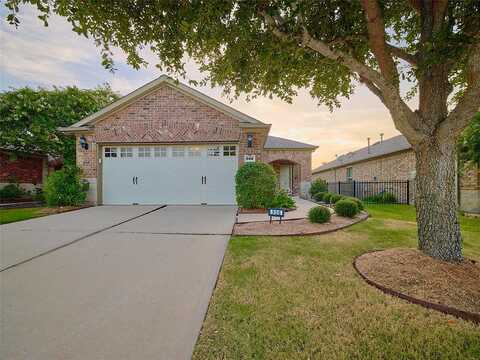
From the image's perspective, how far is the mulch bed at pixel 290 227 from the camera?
4734mm

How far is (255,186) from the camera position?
749 cm

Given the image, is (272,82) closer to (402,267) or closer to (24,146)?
(402,267)

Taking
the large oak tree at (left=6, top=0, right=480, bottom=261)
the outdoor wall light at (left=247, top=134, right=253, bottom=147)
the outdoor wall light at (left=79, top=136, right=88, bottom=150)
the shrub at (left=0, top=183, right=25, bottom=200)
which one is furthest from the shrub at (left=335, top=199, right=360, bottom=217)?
the shrub at (left=0, top=183, right=25, bottom=200)

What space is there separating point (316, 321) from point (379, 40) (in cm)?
418

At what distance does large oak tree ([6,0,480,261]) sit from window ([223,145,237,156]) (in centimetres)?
380

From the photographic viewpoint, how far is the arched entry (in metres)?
15.6

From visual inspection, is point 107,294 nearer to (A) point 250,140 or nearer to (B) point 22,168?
(A) point 250,140

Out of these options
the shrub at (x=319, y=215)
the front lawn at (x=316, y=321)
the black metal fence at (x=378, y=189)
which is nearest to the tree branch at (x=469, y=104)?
the front lawn at (x=316, y=321)

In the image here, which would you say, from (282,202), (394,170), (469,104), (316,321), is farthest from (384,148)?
(316,321)

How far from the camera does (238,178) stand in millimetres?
7719

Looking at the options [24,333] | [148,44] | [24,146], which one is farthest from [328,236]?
[24,146]

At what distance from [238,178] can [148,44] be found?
197 inches

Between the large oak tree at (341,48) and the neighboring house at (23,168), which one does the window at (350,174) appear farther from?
the neighboring house at (23,168)

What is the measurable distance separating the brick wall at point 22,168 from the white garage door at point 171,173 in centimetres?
785
